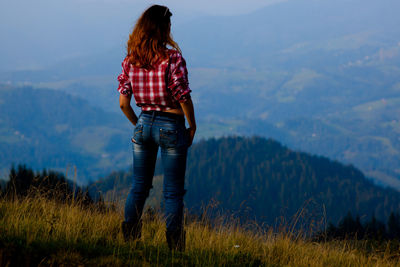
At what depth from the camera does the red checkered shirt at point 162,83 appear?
4641 millimetres

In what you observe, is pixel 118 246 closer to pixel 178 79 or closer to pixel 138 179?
pixel 138 179

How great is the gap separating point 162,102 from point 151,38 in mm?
761

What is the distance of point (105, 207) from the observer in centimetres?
731

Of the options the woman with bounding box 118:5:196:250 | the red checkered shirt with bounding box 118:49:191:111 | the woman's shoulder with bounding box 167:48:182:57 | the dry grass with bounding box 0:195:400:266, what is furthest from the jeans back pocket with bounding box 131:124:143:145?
the dry grass with bounding box 0:195:400:266

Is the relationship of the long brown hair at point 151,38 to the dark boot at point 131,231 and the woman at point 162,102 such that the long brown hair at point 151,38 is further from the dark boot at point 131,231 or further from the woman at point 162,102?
the dark boot at point 131,231

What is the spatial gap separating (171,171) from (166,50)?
1426mm

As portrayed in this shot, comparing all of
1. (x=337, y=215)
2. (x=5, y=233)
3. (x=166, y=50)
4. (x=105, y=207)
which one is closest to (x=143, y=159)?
(x=166, y=50)

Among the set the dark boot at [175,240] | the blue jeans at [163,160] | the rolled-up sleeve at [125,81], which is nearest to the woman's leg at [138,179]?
the blue jeans at [163,160]

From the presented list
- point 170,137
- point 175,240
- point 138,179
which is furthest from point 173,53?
point 175,240

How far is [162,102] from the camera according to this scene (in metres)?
4.77

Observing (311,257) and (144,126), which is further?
(311,257)

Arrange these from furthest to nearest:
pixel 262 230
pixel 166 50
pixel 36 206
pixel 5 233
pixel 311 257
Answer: pixel 262 230 < pixel 36 206 < pixel 311 257 < pixel 166 50 < pixel 5 233

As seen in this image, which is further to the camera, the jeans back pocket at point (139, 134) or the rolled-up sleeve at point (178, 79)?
the jeans back pocket at point (139, 134)

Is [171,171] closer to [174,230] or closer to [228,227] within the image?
[174,230]
